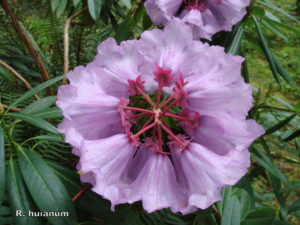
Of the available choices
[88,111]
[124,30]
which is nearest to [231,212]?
[88,111]

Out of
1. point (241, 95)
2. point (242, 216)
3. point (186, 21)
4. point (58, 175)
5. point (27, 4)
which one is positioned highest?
point (27, 4)

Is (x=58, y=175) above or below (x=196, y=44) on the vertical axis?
below

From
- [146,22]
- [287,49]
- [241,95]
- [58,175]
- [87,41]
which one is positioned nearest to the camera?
[241,95]

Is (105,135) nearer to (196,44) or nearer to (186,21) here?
(196,44)

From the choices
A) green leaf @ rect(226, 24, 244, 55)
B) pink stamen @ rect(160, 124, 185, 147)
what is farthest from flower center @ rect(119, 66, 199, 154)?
green leaf @ rect(226, 24, 244, 55)

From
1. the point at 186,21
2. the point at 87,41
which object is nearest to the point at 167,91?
the point at 186,21

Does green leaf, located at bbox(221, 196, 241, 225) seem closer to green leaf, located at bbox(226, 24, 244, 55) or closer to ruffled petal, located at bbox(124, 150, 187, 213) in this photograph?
ruffled petal, located at bbox(124, 150, 187, 213)

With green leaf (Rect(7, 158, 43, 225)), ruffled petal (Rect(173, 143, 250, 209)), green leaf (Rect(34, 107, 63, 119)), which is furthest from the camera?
green leaf (Rect(34, 107, 63, 119))

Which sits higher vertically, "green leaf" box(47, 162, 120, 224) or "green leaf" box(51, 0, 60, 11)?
"green leaf" box(51, 0, 60, 11)
